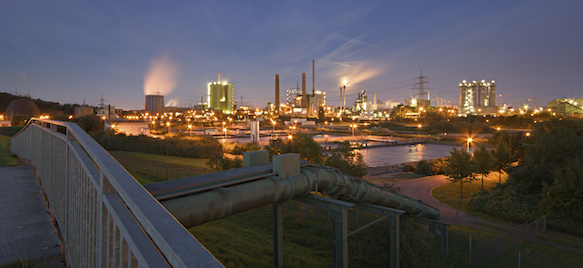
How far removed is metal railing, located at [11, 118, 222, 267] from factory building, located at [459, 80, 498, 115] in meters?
191

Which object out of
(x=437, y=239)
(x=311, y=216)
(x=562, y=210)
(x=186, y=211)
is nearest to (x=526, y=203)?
(x=562, y=210)

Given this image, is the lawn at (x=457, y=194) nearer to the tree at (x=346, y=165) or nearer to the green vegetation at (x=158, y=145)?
the tree at (x=346, y=165)

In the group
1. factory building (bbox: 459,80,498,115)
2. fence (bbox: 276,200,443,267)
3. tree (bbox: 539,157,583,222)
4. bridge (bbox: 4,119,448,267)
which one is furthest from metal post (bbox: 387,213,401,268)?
factory building (bbox: 459,80,498,115)

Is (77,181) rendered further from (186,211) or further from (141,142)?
(141,142)

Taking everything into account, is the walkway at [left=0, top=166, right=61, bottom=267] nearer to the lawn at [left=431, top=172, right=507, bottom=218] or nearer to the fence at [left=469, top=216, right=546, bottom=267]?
the fence at [left=469, top=216, right=546, bottom=267]

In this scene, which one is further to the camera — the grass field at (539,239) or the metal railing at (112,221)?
the grass field at (539,239)

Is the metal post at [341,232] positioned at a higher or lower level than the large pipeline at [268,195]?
lower

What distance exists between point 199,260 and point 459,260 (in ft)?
42.6

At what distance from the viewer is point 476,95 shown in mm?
171000

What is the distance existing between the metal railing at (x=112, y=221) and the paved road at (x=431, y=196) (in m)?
16.1

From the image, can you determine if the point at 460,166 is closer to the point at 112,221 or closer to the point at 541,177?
the point at 541,177

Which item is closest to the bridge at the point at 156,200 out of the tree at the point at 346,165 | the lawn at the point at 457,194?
the tree at the point at 346,165

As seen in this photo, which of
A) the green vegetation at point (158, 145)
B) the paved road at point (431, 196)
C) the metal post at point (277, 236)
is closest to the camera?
the metal post at point (277, 236)

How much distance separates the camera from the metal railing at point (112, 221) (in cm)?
152
